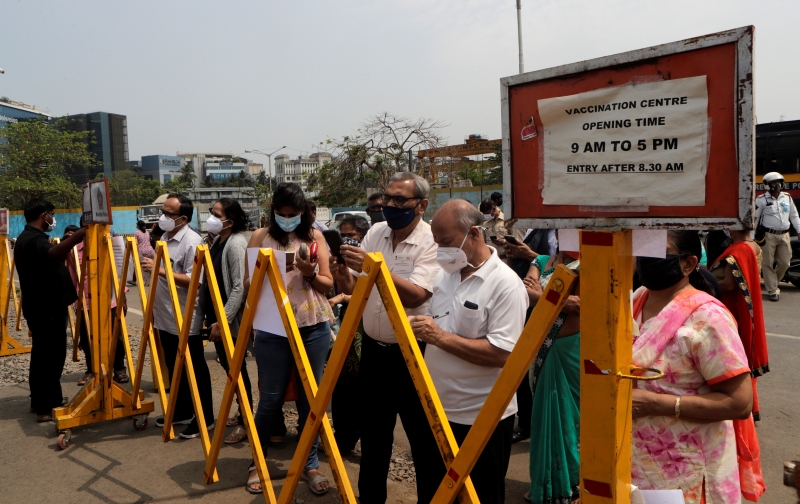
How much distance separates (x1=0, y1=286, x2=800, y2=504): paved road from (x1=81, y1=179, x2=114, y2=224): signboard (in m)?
1.75

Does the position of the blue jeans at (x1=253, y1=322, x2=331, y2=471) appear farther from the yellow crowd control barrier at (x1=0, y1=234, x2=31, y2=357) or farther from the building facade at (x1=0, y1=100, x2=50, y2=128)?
the building facade at (x1=0, y1=100, x2=50, y2=128)

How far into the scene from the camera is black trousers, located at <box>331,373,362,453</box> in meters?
4.52

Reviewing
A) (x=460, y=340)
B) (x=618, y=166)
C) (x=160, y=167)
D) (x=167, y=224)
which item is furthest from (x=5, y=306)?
(x=160, y=167)

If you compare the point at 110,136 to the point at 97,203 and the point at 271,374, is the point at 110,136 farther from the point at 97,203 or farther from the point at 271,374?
the point at 271,374

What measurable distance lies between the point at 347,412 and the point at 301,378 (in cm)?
136

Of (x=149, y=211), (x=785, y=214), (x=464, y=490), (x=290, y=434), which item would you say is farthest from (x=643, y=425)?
(x=149, y=211)

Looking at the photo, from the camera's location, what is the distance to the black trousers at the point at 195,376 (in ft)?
15.8

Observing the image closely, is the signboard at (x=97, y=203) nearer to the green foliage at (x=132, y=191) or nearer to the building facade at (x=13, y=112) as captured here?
the green foliage at (x=132, y=191)

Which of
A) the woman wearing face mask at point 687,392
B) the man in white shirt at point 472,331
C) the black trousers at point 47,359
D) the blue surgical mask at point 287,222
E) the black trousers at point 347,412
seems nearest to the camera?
the woman wearing face mask at point 687,392

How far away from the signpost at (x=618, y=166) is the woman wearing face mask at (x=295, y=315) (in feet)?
7.60

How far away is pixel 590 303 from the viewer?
5.36 ft

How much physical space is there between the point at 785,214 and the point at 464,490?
1038cm

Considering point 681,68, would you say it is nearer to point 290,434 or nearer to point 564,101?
point 564,101

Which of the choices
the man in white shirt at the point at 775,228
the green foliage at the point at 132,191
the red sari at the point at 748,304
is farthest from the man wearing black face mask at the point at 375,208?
the green foliage at the point at 132,191
